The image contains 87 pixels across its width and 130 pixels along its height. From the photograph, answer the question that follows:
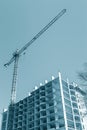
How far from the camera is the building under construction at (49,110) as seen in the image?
52.6 meters

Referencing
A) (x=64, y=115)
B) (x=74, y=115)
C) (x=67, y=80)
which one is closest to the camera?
(x=64, y=115)

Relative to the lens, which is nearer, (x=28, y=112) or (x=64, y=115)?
(x=64, y=115)

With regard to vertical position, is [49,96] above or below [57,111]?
above

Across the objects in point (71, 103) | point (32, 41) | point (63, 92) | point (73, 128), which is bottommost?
point (73, 128)

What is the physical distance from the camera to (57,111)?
53469 mm

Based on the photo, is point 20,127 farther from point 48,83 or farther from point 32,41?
point 32,41

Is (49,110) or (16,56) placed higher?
(16,56)

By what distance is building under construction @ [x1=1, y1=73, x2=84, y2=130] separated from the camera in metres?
52.6

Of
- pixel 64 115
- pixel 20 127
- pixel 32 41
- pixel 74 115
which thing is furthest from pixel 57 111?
pixel 32 41

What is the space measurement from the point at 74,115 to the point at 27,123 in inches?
729

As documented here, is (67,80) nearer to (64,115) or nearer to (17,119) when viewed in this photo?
(64,115)

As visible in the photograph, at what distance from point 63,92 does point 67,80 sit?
7940 mm

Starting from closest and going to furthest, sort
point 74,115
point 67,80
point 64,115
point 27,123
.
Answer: point 64,115 → point 74,115 → point 27,123 → point 67,80

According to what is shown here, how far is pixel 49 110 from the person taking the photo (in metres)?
56.2
